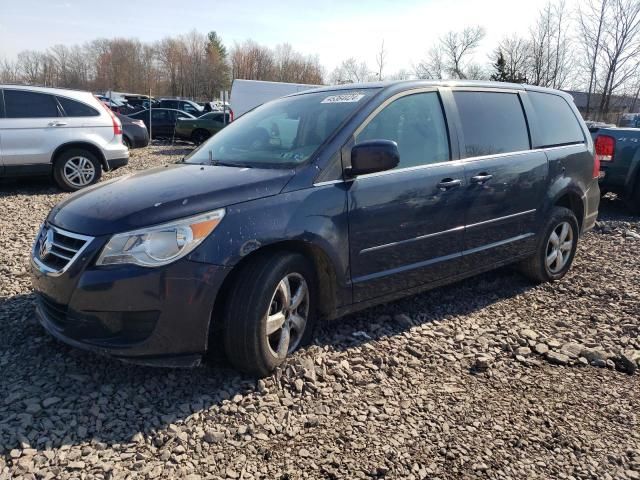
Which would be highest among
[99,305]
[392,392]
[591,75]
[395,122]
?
[591,75]

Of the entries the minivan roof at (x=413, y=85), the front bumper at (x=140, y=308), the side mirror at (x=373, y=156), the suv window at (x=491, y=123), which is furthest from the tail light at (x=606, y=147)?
the front bumper at (x=140, y=308)

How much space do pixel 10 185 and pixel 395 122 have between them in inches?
338

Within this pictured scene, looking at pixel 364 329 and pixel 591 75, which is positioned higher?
pixel 591 75

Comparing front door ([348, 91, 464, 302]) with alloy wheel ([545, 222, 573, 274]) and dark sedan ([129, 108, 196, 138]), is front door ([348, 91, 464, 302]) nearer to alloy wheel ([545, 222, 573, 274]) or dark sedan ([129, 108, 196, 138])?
alloy wheel ([545, 222, 573, 274])

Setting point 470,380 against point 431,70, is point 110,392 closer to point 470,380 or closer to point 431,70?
point 470,380

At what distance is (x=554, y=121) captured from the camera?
4.92 m

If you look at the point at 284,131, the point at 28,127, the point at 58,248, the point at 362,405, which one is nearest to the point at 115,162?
the point at 28,127

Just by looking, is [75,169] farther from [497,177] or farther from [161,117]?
[161,117]

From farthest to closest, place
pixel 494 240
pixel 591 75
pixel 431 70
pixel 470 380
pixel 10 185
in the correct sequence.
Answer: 1. pixel 431 70
2. pixel 591 75
3. pixel 10 185
4. pixel 494 240
5. pixel 470 380

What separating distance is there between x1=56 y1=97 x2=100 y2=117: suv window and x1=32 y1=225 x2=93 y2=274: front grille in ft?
21.7

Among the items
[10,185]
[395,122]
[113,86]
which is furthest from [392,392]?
[113,86]

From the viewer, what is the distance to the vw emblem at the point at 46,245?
2988 mm

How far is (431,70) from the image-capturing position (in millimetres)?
49750

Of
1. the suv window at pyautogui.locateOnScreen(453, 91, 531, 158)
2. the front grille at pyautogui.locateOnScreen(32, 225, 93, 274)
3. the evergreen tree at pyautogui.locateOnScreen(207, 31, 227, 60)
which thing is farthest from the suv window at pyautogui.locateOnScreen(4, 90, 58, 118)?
the evergreen tree at pyautogui.locateOnScreen(207, 31, 227, 60)
